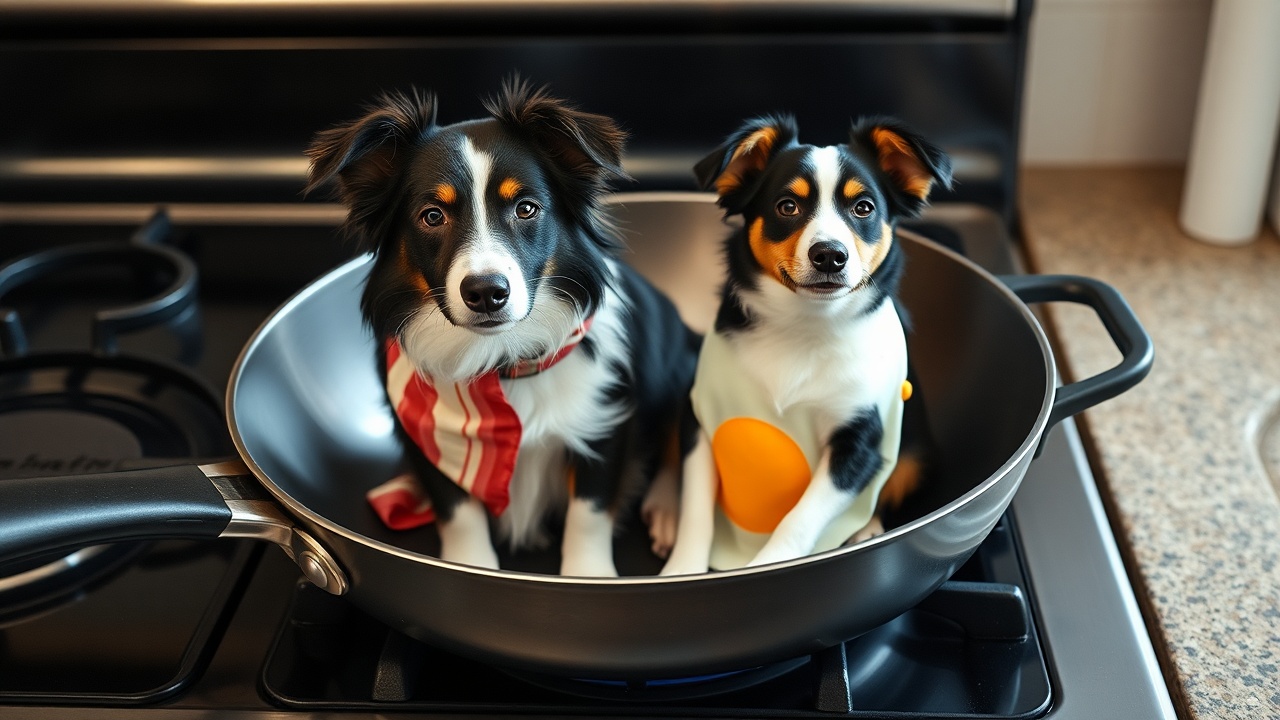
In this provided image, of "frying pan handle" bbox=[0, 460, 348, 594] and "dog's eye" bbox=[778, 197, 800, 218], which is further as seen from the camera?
"dog's eye" bbox=[778, 197, 800, 218]

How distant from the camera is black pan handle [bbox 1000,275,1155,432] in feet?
2.73

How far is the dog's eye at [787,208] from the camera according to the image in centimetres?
85

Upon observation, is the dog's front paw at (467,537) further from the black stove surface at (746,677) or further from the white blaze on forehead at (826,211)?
the white blaze on forehead at (826,211)

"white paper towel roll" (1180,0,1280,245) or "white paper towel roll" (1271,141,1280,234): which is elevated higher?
"white paper towel roll" (1180,0,1280,245)

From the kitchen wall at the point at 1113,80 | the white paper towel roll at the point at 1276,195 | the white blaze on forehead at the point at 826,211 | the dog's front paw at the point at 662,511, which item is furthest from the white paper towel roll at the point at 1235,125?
the dog's front paw at the point at 662,511

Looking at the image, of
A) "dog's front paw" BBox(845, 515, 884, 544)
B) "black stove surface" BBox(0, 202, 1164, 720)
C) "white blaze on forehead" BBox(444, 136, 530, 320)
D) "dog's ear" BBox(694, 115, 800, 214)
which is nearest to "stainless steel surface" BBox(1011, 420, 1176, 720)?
"black stove surface" BBox(0, 202, 1164, 720)

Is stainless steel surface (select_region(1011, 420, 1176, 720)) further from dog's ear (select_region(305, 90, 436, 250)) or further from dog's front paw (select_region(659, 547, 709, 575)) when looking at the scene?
dog's ear (select_region(305, 90, 436, 250))

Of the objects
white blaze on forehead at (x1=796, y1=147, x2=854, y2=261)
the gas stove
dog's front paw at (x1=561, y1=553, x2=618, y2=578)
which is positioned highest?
white blaze on forehead at (x1=796, y1=147, x2=854, y2=261)

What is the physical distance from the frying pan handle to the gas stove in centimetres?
13

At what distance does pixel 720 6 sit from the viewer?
4.21 ft

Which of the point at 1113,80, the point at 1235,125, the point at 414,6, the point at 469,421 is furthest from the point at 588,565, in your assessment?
the point at 1113,80

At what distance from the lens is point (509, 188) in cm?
85

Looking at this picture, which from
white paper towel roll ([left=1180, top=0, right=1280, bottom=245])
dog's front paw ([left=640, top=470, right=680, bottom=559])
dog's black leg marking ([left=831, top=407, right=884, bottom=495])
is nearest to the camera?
dog's black leg marking ([left=831, top=407, right=884, bottom=495])

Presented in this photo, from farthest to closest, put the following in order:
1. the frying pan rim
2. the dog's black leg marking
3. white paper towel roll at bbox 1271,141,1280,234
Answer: white paper towel roll at bbox 1271,141,1280,234 < the dog's black leg marking < the frying pan rim
